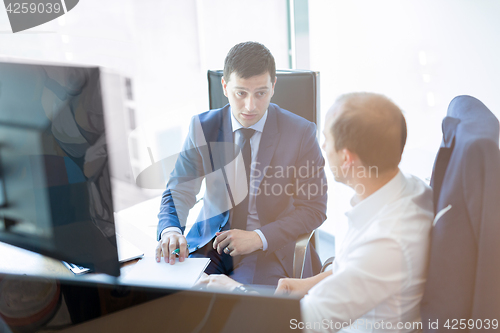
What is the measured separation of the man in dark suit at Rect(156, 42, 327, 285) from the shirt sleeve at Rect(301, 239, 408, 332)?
0.31m

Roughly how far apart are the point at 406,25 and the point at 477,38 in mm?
186

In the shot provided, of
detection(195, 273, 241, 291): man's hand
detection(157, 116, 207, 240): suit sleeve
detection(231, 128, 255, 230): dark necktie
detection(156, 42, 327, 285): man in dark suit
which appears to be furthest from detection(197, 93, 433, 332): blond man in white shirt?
detection(157, 116, 207, 240): suit sleeve

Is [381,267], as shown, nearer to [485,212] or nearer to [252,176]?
[485,212]

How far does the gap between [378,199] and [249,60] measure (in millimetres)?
499

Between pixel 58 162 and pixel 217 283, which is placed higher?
pixel 58 162

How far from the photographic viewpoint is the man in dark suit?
869 millimetres

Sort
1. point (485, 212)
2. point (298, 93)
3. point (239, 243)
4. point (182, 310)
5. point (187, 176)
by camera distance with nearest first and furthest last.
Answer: point (485, 212)
point (182, 310)
point (239, 243)
point (187, 176)
point (298, 93)

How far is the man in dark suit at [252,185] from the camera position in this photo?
87 centimetres

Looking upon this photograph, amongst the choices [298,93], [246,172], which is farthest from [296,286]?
[298,93]

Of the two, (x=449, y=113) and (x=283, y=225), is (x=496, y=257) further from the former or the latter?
(x=283, y=225)

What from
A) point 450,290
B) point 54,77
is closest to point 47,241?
point 54,77

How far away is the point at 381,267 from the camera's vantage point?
49 cm

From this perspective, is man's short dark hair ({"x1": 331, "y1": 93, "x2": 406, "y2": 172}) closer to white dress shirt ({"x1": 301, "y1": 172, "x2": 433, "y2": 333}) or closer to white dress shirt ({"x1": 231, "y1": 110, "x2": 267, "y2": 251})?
white dress shirt ({"x1": 301, "y1": 172, "x2": 433, "y2": 333})

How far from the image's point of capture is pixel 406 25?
Answer: 84 cm
